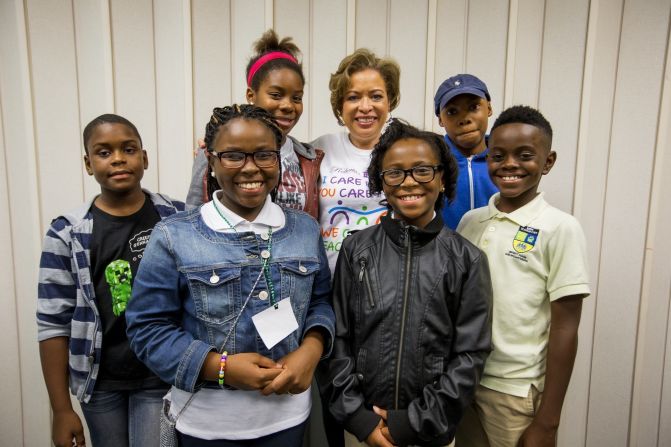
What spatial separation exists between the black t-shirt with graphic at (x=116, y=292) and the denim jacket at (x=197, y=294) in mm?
296

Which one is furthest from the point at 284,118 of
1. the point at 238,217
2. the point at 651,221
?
the point at 651,221

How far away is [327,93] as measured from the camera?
229 centimetres

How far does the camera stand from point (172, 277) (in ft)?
3.79

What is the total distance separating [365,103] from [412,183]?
→ 596 millimetres

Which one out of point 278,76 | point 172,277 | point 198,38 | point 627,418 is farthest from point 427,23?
point 627,418

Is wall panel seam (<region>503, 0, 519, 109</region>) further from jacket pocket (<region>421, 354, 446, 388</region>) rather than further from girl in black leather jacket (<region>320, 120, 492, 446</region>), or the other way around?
jacket pocket (<region>421, 354, 446, 388</region>)

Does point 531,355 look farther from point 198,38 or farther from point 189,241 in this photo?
point 198,38

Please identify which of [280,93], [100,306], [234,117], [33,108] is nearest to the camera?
[234,117]

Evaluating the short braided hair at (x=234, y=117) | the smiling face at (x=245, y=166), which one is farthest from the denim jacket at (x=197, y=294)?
the short braided hair at (x=234, y=117)

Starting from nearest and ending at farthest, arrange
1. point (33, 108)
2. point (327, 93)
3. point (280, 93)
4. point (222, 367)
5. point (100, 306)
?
point (222, 367), point (100, 306), point (280, 93), point (33, 108), point (327, 93)

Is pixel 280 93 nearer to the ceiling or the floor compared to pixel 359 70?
nearer to the floor

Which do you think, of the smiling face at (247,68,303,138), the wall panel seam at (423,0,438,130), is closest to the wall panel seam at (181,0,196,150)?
the smiling face at (247,68,303,138)

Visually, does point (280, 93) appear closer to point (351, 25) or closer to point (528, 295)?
point (351, 25)

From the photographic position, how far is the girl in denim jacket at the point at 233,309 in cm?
113
